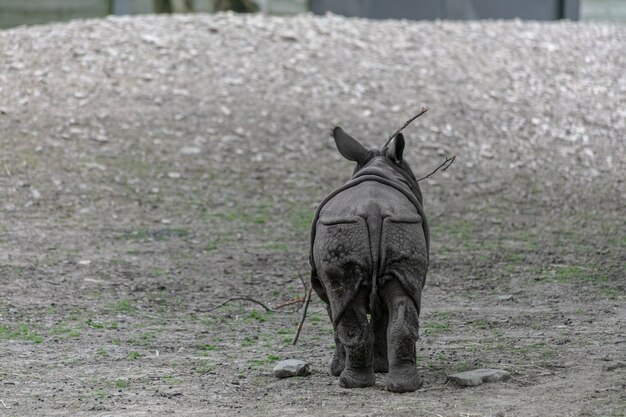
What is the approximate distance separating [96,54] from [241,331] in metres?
7.67

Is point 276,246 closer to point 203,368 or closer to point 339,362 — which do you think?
point 203,368

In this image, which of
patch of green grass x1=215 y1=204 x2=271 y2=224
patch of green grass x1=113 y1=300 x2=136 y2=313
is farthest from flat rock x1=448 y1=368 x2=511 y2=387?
patch of green grass x1=215 y1=204 x2=271 y2=224

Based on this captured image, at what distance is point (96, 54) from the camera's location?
14.0 meters

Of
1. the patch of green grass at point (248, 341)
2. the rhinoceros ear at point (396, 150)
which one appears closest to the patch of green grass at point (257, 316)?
the patch of green grass at point (248, 341)

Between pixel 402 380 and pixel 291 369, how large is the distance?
0.75 meters

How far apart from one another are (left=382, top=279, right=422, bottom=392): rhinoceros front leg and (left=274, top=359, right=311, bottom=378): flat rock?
65 centimetres

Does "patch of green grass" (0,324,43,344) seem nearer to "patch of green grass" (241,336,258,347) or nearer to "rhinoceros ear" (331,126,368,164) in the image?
"patch of green grass" (241,336,258,347)

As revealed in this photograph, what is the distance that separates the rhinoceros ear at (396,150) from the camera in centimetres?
591

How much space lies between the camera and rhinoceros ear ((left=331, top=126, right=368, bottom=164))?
6.00 meters

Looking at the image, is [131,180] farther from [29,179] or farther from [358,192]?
[358,192]

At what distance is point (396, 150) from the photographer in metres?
5.94

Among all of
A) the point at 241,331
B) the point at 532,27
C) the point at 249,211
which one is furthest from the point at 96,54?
the point at 241,331

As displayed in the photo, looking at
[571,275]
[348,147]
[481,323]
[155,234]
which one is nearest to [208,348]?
[348,147]

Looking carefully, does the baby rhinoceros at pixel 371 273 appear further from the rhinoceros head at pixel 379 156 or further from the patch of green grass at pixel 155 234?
the patch of green grass at pixel 155 234
